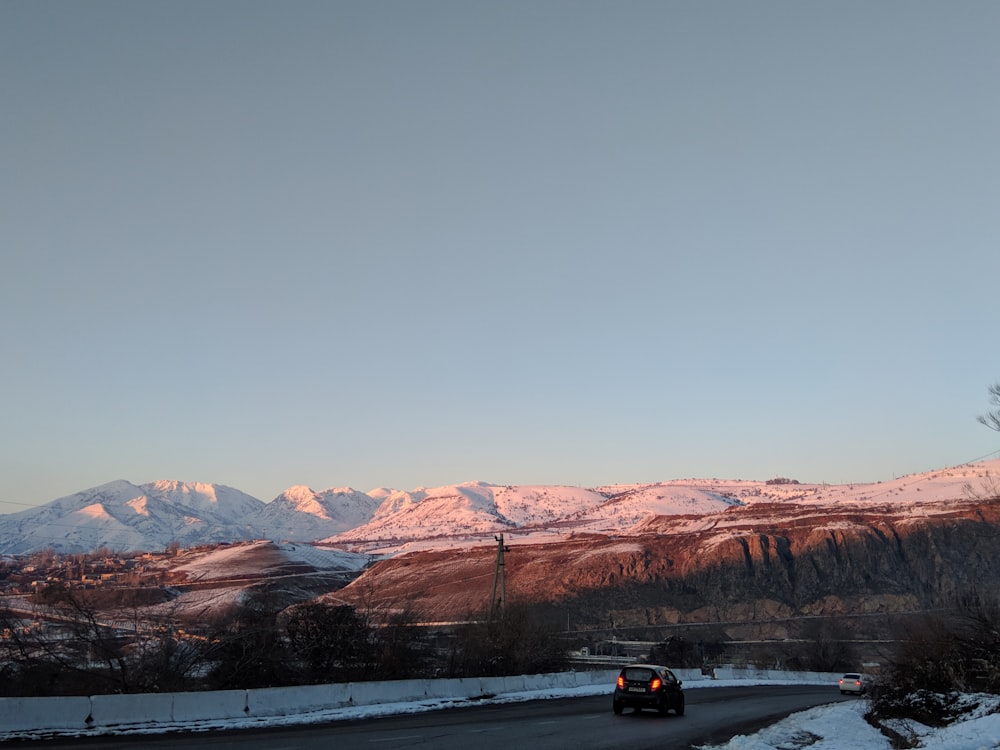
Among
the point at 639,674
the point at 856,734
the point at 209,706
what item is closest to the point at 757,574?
the point at 639,674

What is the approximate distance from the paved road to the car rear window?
112cm

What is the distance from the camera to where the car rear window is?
1032 inches

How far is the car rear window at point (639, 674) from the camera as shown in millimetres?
26219

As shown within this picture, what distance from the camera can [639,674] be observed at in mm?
26438

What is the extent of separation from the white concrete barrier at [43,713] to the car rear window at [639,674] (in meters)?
16.1

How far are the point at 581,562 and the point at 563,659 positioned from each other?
111 meters

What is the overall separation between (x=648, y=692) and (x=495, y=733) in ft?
27.1

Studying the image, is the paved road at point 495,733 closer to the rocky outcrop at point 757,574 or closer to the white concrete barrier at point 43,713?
the white concrete barrier at point 43,713

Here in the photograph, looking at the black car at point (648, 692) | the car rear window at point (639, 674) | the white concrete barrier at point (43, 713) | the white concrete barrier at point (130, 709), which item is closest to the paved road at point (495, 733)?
the black car at point (648, 692)

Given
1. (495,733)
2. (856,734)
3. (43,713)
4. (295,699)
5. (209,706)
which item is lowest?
(856,734)

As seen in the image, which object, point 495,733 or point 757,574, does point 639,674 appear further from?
point 757,574

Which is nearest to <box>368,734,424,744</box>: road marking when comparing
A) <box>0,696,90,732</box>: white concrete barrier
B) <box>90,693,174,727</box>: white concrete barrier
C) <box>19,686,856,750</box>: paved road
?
<box>19,686,856,750</box>: paved road

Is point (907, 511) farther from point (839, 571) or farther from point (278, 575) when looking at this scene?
point (278, 575)

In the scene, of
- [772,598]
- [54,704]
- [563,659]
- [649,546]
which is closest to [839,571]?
[772,598]
